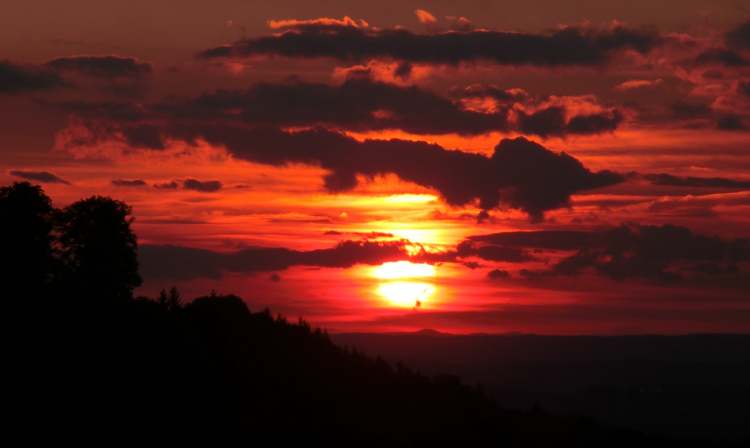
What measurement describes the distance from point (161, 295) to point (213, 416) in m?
28.0

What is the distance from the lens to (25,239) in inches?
6865

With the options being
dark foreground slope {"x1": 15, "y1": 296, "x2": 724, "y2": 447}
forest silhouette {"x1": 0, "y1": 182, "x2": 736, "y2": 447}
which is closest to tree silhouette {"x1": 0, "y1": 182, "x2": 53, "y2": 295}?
forest silhouette {"x1": 0, "y1": 182, "x2": 736, "y2": 447}

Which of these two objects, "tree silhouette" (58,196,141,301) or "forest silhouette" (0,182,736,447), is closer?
"forest silhouette" (0,182,736,447)

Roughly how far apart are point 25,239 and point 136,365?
20.3 m

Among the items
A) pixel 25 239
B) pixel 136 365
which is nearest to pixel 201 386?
pixel 136 365

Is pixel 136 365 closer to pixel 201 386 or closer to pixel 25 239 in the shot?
pixel 201 386

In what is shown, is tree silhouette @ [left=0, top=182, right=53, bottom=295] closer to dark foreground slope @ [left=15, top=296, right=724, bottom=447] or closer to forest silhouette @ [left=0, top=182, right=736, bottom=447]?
forest silhouette @ [left=0, top=182, right=736, bottom=447]

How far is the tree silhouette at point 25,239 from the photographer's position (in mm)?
173375

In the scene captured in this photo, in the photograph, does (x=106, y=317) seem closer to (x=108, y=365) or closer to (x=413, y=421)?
(x=108, y=365)

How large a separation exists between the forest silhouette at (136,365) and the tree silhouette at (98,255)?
162mm

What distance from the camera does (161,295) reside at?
641 ft

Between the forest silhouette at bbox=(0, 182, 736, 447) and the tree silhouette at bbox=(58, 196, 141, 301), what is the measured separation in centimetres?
16

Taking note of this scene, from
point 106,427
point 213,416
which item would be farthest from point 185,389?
point 106,427

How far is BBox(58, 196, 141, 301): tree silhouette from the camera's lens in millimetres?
177625
